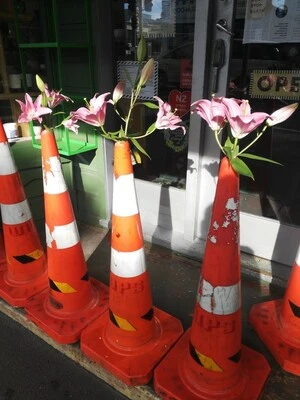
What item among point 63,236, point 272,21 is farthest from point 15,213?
point 272,21

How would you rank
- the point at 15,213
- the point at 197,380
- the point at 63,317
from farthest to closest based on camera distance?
the point at 15,213, the point at 63,317, the point at 197,380

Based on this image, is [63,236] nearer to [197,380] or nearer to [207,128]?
[197,380]

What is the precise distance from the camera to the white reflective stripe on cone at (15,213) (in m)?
2.31

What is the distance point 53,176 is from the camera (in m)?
1.93

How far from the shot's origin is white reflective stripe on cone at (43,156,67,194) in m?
1.91

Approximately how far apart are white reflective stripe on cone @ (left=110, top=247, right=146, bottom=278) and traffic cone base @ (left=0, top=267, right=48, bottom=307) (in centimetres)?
87

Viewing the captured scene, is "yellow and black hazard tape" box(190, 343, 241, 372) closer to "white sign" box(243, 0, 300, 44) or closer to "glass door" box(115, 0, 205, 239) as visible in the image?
"glass door" box(115, 0, 205, 239)

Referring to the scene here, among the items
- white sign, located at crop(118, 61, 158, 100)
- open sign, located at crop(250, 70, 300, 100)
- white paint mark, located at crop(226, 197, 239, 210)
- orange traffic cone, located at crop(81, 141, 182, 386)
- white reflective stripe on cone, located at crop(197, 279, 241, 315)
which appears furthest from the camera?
white sign, located at crop(118, 61, 158, 100)

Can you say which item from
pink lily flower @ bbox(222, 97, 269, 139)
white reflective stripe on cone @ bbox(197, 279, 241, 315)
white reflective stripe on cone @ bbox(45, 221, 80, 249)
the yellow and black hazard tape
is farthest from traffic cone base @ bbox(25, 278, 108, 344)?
pink lily flower @ bbox(222, 97, 269, 139)

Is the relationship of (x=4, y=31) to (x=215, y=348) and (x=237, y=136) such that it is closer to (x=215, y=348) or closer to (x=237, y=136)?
(x=237, y=136)

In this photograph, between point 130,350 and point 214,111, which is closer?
point 214,111

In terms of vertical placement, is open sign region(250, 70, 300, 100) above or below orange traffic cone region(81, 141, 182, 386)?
above

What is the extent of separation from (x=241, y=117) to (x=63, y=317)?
64.8 inches

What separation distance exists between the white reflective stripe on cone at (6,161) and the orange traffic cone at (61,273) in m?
0.45
